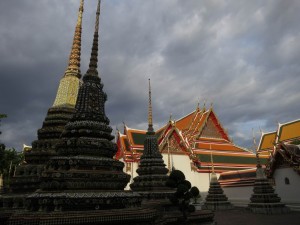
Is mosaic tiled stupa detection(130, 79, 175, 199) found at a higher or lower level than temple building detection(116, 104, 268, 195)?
lower

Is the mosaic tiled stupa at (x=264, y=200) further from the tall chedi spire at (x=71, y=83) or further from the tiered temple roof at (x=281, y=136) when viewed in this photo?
the tall chedi spire at (x=71, y=83)

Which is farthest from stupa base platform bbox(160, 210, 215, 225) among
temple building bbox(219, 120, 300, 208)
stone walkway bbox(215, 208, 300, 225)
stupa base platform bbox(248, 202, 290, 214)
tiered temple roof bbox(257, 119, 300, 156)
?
tiered temple roof bbox(257, 119, 300, 156)

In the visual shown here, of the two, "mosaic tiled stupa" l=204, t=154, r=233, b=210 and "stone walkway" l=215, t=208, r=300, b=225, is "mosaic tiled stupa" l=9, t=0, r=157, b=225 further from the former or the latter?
"mosaic tiled stupa" l=204, t=154, r=233, b=210

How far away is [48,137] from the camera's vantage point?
1089cm

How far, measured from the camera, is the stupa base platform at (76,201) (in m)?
5.88

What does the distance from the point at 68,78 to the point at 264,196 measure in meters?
15.7

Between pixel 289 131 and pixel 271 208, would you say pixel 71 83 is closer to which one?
pixel 271 208

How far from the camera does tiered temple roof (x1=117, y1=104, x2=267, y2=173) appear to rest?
2625 centimetres

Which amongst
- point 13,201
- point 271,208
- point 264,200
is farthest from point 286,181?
point 13,201

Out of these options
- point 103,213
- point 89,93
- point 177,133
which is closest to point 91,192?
point 103,213

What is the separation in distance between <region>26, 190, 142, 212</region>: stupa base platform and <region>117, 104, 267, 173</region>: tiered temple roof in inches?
648

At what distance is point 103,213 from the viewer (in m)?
5.80

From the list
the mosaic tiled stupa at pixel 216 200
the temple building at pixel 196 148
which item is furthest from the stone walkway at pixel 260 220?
the temple building at pixel 196 148

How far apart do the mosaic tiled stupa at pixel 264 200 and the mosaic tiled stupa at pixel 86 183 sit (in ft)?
47.1
